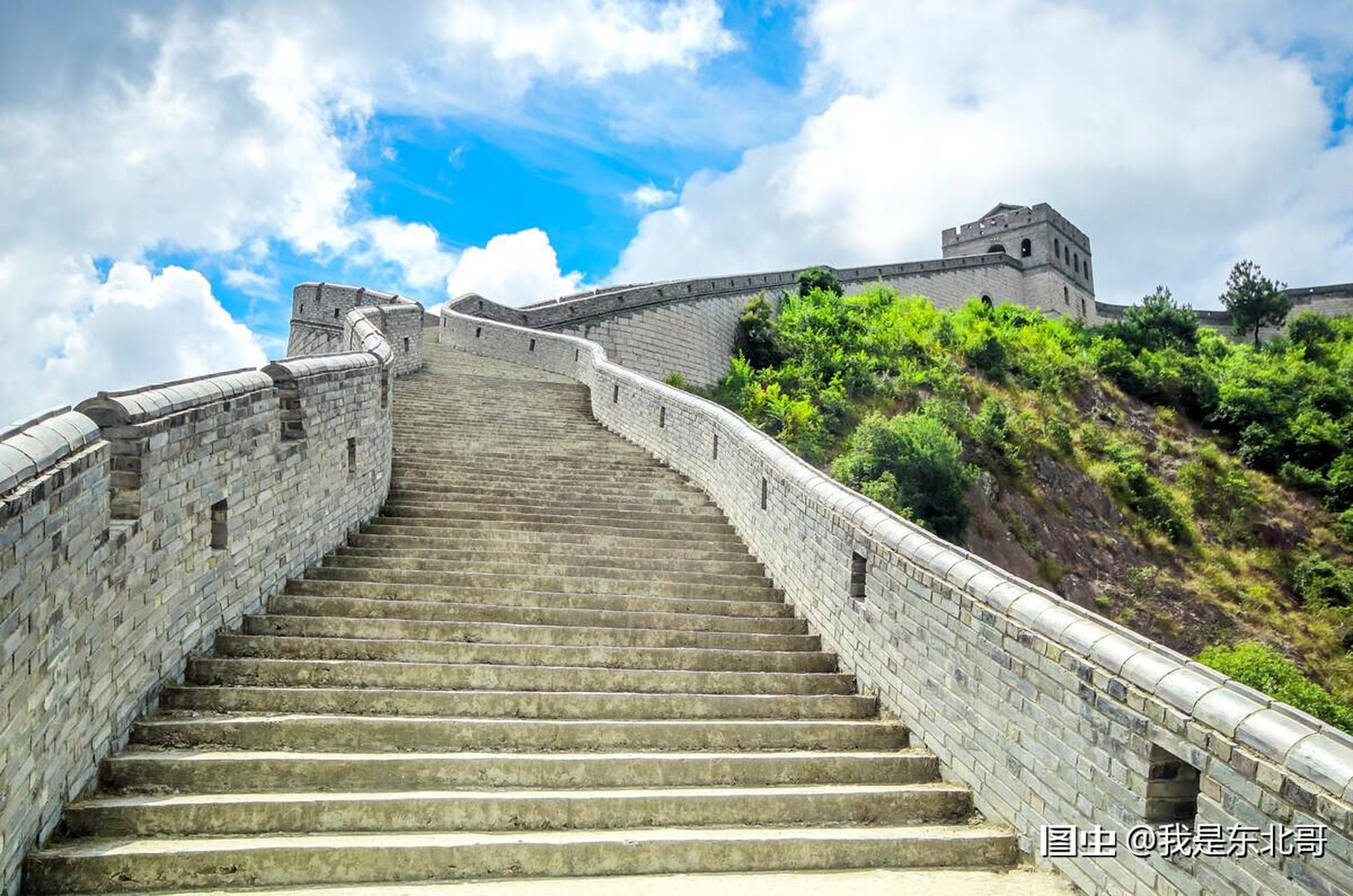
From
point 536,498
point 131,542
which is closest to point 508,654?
point 131,542

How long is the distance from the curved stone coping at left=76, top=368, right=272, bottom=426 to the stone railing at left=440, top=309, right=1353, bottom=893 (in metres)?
4.46

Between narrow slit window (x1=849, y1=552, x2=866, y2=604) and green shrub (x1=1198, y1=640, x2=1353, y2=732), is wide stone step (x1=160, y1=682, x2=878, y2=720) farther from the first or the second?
green shrub (x1=1198, y1=640, x2=1353, y2=732)

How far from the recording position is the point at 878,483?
1555 centimetres

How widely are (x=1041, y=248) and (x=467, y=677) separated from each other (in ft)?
139

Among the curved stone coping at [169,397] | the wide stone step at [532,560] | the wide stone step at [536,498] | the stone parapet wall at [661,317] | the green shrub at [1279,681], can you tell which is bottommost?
the green shrub at [1279,681]

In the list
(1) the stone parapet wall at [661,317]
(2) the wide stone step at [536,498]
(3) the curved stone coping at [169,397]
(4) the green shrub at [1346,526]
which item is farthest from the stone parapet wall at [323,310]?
(4) the green shrub at [1346,526]

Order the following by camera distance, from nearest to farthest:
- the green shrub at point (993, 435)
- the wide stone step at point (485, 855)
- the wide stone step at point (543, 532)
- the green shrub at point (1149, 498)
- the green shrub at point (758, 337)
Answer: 1. the wide stone step at point (485, 855)
2. the wide stone step at point (543, 532)
3. the green shrub at point (993, 435)
4. the green shrub at point (1149, 498)
5. the green shrub at point (758, 337)

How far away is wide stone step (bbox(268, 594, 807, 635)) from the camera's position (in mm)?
6422

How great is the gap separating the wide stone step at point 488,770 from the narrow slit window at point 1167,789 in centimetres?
161

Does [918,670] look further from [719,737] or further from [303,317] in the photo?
[303,317]

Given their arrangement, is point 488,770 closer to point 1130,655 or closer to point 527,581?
point 527,581

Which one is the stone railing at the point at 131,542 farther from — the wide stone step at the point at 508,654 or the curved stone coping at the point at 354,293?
the curved stone coping at the point at 354,293

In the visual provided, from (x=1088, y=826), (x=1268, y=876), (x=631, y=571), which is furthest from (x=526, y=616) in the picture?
(x=1268, y=876)

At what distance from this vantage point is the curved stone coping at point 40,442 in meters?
3.59
